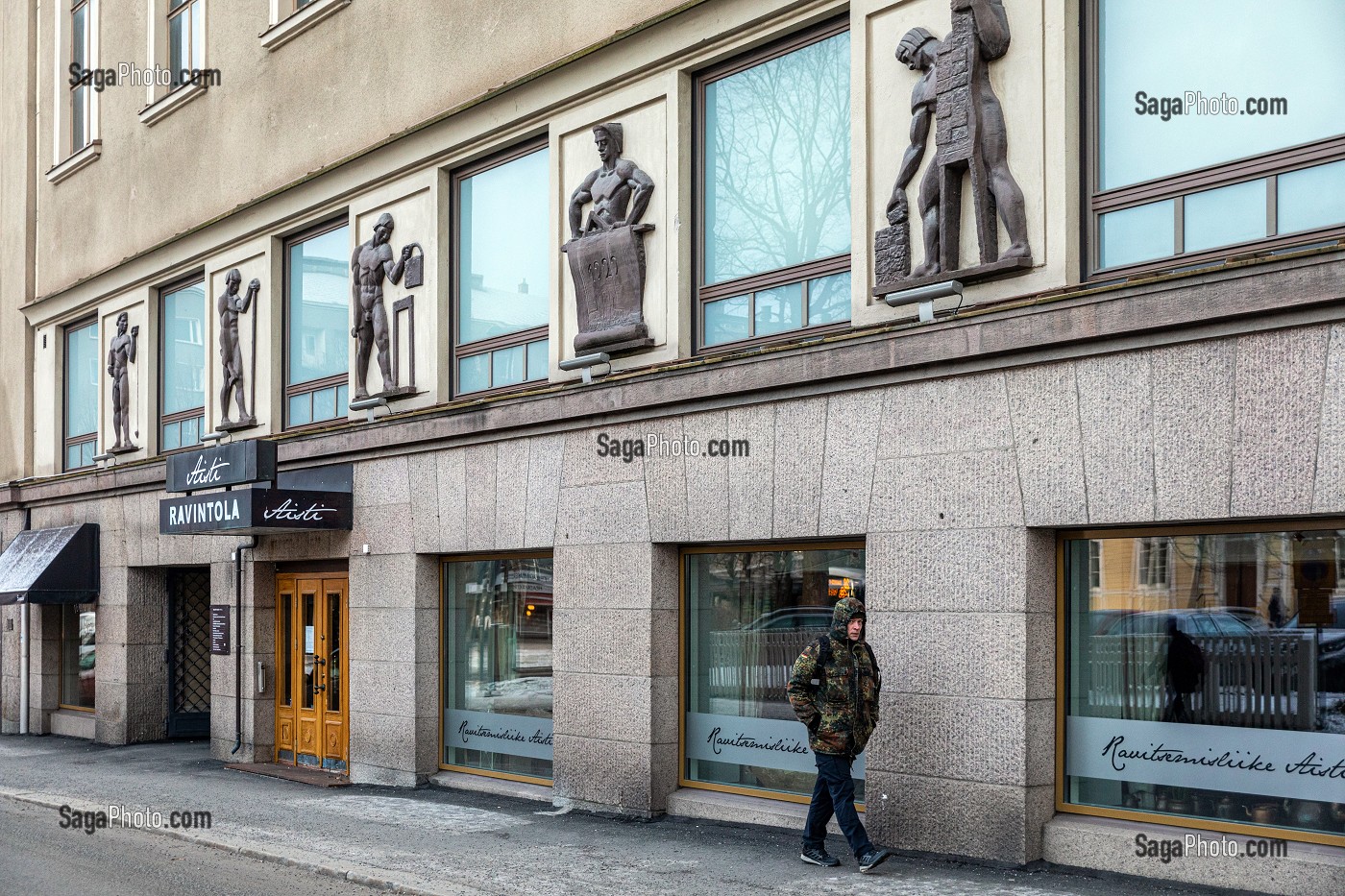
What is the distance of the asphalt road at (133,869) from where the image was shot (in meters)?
9.96

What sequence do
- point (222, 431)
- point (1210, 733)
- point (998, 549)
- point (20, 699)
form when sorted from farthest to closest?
point (20, 699) → point (222, 431) → point (998, 549) → point (1210, 733)

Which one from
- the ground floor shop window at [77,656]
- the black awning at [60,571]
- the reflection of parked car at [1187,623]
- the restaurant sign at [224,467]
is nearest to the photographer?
the reflection of parked car at [1187,623]

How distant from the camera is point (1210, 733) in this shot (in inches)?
348

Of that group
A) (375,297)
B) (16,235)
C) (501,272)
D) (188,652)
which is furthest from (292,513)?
(16,235)

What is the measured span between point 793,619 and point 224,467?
301 inches

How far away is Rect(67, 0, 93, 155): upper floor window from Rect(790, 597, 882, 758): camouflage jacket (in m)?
17.7

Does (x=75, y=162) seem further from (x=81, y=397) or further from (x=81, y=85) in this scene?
(x=81, y=397)

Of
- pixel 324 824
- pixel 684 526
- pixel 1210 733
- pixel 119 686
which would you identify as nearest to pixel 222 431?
pixel 119 686

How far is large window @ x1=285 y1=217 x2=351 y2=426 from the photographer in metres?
17.0

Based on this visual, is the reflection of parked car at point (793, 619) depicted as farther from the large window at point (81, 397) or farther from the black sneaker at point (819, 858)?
the large window at point (81, 397)

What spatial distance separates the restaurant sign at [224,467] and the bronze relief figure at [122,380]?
471 cm

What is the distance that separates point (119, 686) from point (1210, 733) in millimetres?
16757

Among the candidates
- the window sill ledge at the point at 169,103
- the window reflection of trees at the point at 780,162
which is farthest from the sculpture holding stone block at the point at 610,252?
the window sill ledge at the point at 169,103

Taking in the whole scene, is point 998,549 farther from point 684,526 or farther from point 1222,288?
point 684,526
